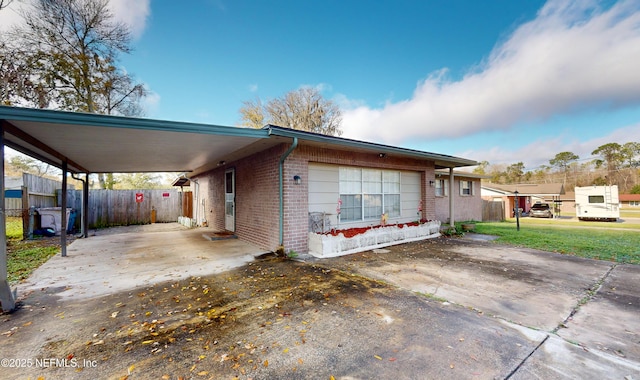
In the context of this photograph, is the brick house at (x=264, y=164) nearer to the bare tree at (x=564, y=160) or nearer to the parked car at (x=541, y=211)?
the parked car at (x=541, y=211)

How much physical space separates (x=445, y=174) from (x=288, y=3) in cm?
1037

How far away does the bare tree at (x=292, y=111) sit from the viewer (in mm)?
23152

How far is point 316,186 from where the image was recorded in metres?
6.68

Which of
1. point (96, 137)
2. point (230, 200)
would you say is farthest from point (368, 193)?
point (96, 137)

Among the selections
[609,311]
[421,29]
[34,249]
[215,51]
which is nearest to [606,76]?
[421,29]

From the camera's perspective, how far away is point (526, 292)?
366cm

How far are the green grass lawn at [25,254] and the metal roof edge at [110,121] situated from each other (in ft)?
10.1

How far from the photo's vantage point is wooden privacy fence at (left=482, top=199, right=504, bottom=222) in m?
16.7

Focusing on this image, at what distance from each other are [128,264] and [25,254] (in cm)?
343

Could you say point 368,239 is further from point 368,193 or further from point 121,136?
point 121,136

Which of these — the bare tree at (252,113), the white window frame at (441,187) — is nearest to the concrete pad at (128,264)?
the white window frame at (441,187)

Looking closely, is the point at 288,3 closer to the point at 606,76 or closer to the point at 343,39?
the point at 343,39

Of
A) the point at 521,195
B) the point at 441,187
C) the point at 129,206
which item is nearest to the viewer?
the point at 441,187

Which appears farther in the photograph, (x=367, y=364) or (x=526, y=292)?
(x=526, y=292)
